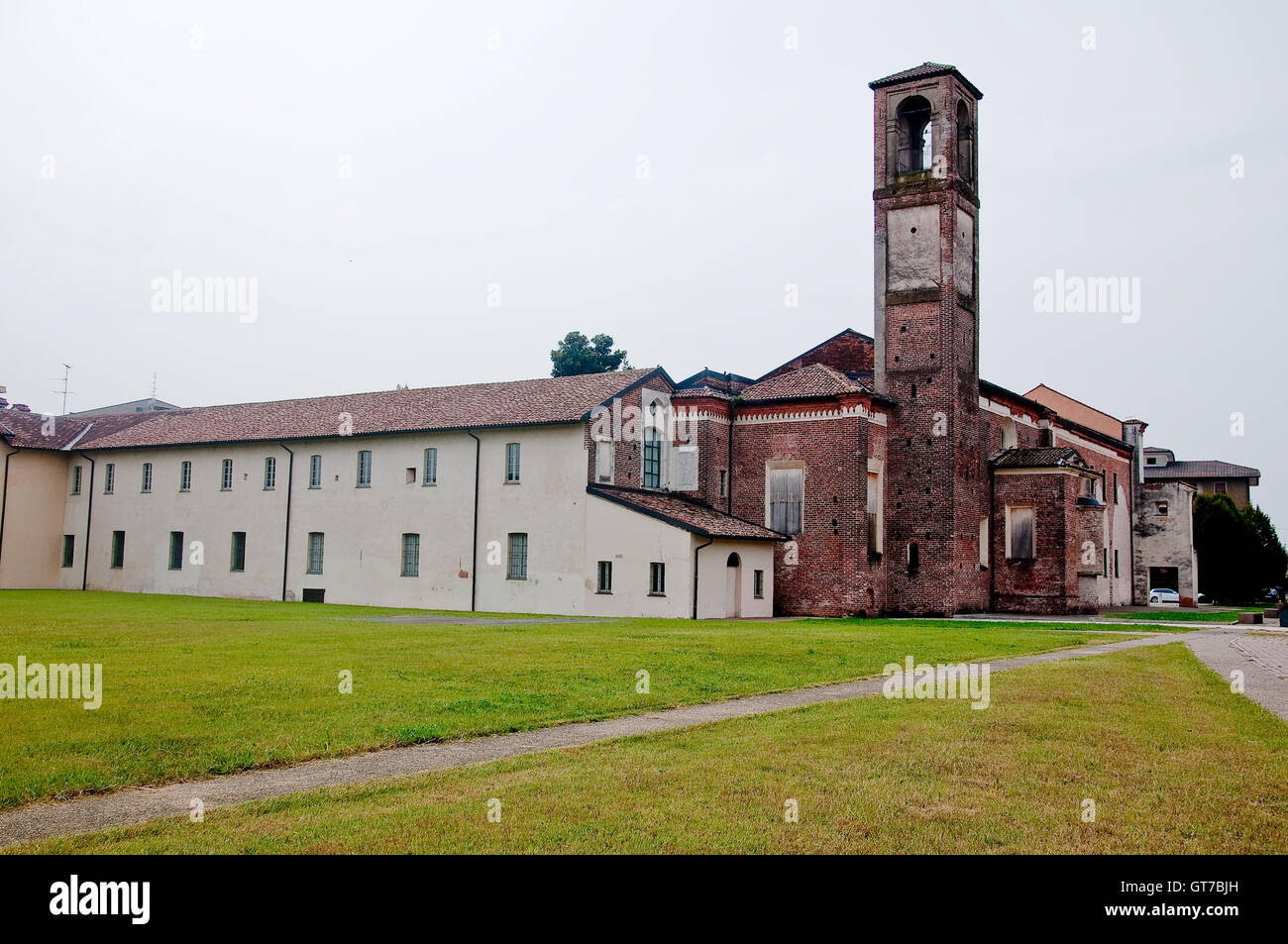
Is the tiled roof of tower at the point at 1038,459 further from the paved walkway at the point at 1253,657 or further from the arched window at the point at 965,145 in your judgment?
the arched window at the point at 965,145

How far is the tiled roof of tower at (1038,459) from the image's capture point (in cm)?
4153

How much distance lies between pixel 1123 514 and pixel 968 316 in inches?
971

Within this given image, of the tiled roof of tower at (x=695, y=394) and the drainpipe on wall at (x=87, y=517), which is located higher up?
the tiled roof of tower at (x=695, y=394)

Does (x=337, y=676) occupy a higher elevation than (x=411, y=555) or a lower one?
lower

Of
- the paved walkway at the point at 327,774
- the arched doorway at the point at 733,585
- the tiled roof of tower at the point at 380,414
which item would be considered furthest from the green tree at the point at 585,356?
the paved walkway at the point at 327,774

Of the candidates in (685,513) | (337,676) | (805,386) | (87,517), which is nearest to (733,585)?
(685,513)

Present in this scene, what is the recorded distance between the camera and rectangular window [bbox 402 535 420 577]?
3931 centimetres

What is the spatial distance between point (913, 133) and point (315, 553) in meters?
28.4

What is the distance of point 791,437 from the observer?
38688mm

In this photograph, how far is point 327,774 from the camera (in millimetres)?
8141

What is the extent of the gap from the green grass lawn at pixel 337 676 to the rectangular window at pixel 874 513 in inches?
375

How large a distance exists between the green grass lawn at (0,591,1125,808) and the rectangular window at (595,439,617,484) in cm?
927

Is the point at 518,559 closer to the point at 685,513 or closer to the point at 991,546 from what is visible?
the point at 685,513
